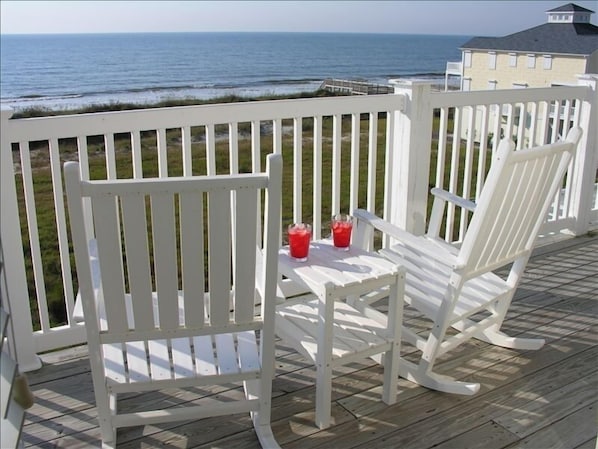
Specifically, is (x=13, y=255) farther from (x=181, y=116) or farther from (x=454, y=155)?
(x=454, y=155)

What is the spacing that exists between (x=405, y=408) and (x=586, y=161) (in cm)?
273

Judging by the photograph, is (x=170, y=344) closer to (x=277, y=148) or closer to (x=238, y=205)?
(x=238, y=205)

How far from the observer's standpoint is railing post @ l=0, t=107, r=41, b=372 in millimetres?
2432

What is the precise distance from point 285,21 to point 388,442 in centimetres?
2607

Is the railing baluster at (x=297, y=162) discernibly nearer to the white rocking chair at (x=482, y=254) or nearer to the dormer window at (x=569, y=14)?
the white rocking chair at (x=482, y=254)

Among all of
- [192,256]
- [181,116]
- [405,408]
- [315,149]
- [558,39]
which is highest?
[558,39]

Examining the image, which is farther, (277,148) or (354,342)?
(277,148)

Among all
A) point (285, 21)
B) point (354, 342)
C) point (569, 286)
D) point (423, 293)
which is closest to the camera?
point (354, 342)

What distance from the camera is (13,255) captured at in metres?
2.54

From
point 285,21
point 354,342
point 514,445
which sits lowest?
point 514,445

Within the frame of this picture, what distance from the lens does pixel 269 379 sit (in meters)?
2.07

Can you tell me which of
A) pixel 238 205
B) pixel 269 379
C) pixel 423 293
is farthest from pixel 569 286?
pixel 238 205

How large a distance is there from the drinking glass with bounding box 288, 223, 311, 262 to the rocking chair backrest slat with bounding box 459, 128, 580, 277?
60 centimetres

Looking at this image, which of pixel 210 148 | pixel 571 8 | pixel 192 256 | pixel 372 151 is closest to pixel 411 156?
pixel 372 151
